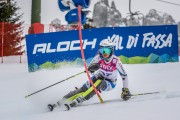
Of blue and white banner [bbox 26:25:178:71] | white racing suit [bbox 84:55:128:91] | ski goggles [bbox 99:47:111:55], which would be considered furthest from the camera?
blue and white banner [bbox 26:25:178:71]

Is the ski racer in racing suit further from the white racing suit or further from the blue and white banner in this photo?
the blue and white banner

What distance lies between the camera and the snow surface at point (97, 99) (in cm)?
416

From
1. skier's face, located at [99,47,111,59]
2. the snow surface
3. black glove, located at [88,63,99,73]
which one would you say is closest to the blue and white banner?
the snow surface

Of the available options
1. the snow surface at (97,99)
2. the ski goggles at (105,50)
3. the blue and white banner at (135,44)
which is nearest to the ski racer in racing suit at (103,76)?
the ski goggles at (105,50)

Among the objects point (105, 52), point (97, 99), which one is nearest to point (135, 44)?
point (97, 99)

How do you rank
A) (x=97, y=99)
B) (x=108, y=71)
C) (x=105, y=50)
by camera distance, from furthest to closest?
1. (x=97, y=99)
2. (x=108, y=71)
3. (x=105, y=50)

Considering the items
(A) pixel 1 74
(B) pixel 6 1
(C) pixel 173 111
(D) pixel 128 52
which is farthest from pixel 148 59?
(B) pixel 6 1

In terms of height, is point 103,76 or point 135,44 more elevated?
point 135,44

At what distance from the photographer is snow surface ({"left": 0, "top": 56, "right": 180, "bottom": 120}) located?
4.16 metres

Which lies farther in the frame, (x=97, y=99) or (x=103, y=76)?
(x=97, y=99)

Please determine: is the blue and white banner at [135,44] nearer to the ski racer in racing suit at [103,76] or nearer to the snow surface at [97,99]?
the snow surface at [97,99]

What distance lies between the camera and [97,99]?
20.0ft

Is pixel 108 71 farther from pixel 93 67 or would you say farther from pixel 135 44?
pixel 135 44

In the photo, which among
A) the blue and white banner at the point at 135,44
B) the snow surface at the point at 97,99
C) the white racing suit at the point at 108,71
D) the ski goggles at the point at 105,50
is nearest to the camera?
the snow surface at the point at 97,99
